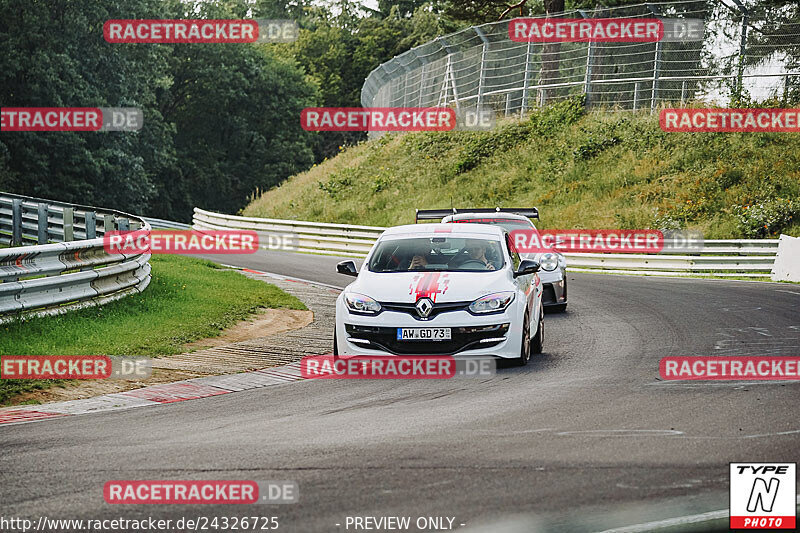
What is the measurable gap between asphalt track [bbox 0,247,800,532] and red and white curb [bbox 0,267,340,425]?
0.28 metres

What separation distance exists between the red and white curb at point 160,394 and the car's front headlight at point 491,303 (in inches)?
77.5

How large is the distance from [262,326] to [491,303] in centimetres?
471

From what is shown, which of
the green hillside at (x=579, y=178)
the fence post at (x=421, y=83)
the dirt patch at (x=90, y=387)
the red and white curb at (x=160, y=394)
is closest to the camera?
the red and white curb at (x=160, y=394)

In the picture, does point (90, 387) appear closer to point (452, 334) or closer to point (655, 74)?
point (452, 334)

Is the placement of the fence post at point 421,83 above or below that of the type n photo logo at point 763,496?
above

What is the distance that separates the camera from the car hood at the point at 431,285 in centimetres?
1038

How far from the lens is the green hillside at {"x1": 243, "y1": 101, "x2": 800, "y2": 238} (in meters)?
31.0

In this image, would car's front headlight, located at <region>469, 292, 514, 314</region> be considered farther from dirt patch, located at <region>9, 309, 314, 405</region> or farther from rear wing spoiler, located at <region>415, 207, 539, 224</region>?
rear wing spoiler, located at <region>415, 207, 539, 224</region>

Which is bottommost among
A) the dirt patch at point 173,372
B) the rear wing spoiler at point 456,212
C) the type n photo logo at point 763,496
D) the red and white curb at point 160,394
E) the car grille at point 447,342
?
the red and white curb at point 160,394

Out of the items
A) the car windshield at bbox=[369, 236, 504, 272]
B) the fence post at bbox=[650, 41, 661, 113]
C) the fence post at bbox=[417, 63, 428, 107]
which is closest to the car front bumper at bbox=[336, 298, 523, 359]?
the car windshield at bbox=[369, 236, 504, 272]

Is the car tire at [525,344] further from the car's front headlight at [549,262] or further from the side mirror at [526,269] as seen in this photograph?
the car's front headlight at [549,262]

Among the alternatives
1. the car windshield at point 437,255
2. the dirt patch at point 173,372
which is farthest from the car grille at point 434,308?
the dirt patch at point 173,372

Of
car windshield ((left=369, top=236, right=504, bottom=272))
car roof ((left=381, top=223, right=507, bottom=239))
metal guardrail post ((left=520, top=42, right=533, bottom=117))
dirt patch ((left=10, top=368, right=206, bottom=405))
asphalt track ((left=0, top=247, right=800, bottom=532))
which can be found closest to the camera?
asphalt track ((left=0, top=247, right=800, bottom=532))

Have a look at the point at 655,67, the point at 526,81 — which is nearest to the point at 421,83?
the point at 526,81
